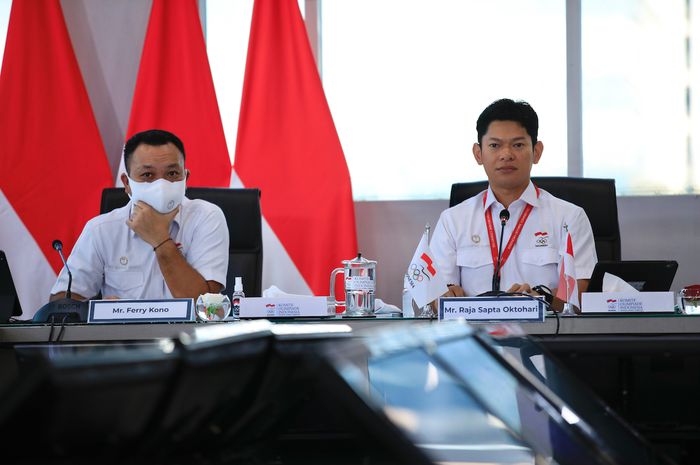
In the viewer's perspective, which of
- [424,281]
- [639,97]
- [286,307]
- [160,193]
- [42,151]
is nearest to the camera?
[286,307]

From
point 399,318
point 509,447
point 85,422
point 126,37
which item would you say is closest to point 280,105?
point 126,37

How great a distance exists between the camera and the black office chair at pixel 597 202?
3006 millimetres

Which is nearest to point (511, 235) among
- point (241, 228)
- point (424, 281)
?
point (424, 281)

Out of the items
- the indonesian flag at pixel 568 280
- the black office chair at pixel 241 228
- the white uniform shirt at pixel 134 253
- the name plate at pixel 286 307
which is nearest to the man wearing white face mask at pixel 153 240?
the white uniform shirt at pixel 134 253

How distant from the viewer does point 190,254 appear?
113 inches

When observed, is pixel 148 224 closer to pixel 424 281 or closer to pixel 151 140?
pixel 151 140

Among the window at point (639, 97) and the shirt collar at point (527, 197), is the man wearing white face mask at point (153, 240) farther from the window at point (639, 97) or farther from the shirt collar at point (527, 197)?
the window at point (639, 97)

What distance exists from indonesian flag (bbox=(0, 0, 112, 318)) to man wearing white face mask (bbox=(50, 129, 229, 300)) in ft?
3.35

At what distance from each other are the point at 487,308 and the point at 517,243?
0.95 meters

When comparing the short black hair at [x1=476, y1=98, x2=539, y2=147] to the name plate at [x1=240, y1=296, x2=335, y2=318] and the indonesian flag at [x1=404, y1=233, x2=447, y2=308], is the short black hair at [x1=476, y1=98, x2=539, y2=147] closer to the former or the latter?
the indonesian flag at [x1=404, y1=233, x2=447, y2=308]

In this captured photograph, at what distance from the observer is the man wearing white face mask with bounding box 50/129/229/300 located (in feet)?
9.07

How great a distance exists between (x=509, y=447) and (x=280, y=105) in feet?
10.4

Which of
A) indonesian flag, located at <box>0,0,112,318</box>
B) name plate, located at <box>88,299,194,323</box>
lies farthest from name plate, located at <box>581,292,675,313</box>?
indonesian flag, located at <box>0,0,112,318</box>

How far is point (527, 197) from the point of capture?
287cm
